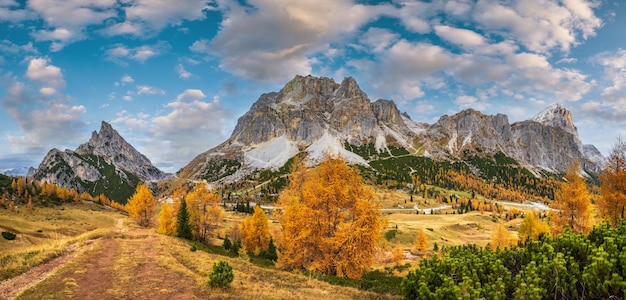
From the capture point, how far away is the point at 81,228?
90188mm

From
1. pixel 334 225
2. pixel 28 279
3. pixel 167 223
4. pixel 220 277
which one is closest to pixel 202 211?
pixel 167 223

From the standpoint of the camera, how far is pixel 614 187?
3334 centimetres

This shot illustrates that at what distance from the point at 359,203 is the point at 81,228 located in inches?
3700

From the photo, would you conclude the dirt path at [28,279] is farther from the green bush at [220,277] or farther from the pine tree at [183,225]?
the pine tree at [183,225]

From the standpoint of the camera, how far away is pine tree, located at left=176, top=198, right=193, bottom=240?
54.2 metres

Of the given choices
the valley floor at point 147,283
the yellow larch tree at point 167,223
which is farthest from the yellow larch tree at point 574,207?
the yellow larch tree at point 167,223

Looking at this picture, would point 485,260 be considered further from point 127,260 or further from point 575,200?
point 575,200

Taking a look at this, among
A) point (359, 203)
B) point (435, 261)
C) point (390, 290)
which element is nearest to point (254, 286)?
point (390, 290)

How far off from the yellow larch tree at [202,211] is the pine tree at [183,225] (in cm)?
251

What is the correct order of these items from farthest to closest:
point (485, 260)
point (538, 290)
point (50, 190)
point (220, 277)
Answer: point (50, 190), point (220, 277), point (485, 260), point (538, 290)

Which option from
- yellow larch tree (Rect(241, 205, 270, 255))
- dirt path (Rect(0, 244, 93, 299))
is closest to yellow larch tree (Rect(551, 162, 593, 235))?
yellow larch tree (Rect(241, 205, 270, 255))

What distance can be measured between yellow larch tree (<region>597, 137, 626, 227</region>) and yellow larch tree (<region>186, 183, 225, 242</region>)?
53.7 metres

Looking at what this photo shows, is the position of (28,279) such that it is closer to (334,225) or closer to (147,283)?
(147,283)

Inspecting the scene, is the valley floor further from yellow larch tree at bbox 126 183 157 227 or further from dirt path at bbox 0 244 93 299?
yellow larch tree at bbox 126 183 157 227
